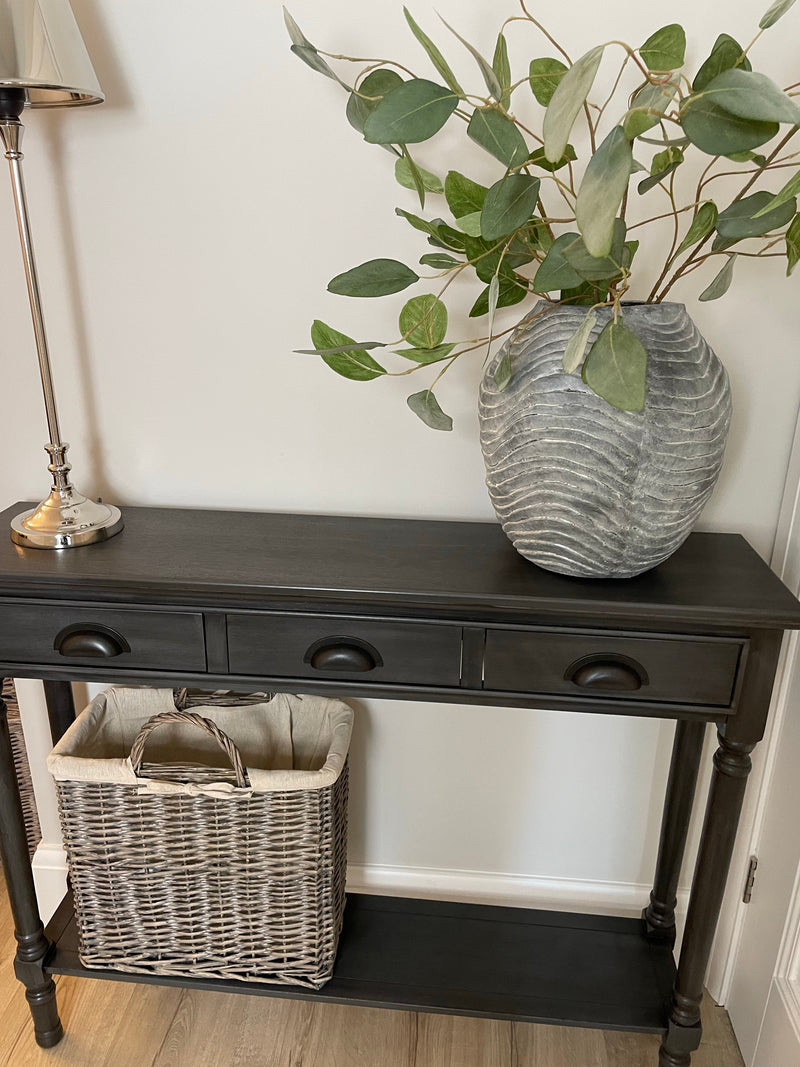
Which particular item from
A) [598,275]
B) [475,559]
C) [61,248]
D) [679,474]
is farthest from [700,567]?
[61,248]

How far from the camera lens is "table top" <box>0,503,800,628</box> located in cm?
112

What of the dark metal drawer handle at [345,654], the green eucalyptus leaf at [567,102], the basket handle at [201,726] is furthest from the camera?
the basket handle at [201,726]

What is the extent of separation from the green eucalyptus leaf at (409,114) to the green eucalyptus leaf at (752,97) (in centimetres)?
26

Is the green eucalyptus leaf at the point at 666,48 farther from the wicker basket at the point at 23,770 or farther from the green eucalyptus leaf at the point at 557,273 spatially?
the wicker basket at the point at 23,770

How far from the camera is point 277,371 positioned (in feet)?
4.67

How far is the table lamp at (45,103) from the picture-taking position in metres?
1.06

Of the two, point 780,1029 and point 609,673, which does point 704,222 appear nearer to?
point 609,673

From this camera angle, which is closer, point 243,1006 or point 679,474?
point 679,474

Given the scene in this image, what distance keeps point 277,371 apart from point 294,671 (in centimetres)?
51

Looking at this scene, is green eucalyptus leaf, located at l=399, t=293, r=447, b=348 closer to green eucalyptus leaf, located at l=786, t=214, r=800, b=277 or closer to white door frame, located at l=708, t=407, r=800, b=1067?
green eucalyptus leaf, located at l=786, t=214, r=800, b=277

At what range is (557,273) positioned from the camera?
95cm

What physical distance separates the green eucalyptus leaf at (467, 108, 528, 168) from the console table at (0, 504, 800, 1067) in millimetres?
527

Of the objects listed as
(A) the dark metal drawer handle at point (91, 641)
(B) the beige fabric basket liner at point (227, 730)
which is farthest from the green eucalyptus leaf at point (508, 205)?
(B) the beige fabric basket liner at point (227, 730)

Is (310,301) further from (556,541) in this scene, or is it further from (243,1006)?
(243,1006)
